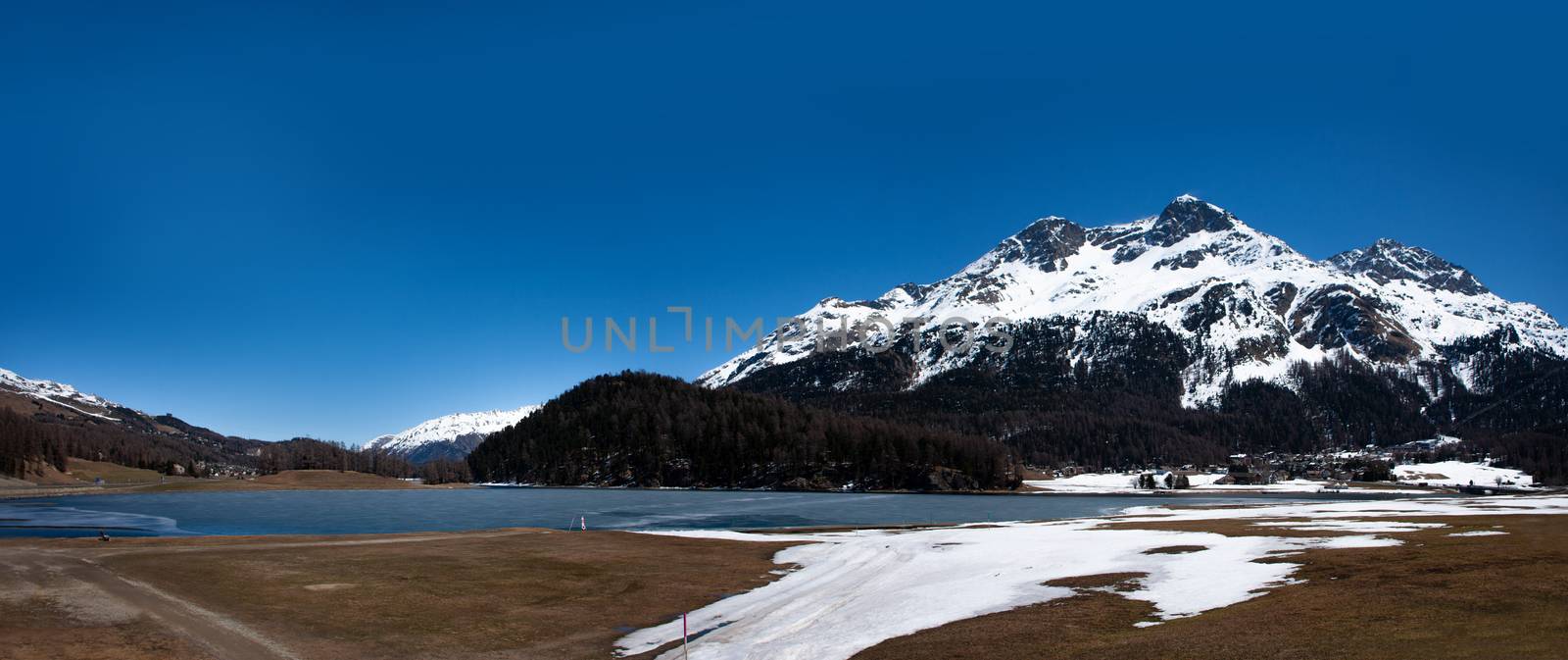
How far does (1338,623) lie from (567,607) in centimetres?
2853

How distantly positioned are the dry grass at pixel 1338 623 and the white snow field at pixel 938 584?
1765 millimetres

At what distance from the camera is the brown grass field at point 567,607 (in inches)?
938

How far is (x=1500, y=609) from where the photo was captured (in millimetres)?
24844

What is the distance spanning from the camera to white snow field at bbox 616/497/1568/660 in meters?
29.8

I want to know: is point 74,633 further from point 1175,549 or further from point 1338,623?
point 1175,549

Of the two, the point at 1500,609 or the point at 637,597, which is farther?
the point at 637,597

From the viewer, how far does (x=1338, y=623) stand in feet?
81.7

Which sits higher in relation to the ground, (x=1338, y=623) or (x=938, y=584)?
(x=1338, y=623)

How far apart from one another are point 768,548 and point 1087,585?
95.2 feet

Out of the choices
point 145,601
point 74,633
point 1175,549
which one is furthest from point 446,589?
point 1175,549

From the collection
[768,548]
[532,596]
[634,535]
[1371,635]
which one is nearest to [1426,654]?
[1371,635]

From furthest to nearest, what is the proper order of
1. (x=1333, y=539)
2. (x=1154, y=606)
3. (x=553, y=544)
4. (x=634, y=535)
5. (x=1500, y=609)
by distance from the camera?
(x=634, y=535) < (x=553, y=544) < (x=1333, y=539) < (x=1154, y=606) < (x=1500, y=609)

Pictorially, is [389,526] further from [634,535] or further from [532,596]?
[532,596]

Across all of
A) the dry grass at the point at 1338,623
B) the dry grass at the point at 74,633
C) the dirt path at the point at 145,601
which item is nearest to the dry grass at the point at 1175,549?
the dry grass at the point at 1338,623
